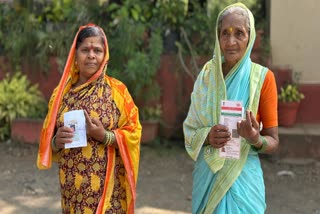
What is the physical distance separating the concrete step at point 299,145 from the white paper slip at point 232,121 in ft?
12.6

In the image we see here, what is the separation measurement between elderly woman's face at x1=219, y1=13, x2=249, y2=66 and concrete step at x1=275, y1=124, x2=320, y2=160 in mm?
3853

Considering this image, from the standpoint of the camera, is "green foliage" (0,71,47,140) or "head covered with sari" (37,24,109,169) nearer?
"head covered with sari" (37,24,109,169)

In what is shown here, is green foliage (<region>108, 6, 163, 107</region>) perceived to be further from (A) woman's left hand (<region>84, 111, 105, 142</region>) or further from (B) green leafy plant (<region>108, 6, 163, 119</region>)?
(A) woman's left hand (<region>84, 111, 105, 142</region>)

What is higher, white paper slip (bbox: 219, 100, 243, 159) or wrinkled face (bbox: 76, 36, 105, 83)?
wrinkled face (bbox: 76, 36, 105, 83)

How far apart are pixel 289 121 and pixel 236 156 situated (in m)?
4.19

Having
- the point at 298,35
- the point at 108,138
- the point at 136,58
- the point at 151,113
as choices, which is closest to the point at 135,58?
the point at 136,58

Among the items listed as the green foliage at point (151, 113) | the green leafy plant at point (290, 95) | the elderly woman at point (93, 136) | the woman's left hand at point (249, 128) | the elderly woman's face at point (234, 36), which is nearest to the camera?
the woman's left hand at point (249, 128)

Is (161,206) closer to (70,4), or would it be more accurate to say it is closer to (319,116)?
(319,116)

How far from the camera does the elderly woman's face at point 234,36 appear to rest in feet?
8.95

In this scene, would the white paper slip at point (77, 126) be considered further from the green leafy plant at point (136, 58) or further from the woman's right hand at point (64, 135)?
the green leafy plant at point (136, 58)

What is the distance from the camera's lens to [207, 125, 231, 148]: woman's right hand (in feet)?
8.70

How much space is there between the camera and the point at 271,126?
281cm

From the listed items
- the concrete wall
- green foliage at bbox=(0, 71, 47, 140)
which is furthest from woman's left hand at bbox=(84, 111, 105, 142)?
the concrete wall

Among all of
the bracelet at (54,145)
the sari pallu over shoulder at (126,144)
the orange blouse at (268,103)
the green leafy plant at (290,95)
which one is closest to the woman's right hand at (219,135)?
the orange blouse at (268,103)
